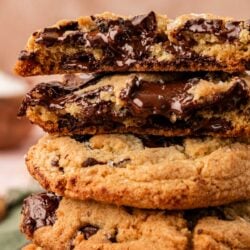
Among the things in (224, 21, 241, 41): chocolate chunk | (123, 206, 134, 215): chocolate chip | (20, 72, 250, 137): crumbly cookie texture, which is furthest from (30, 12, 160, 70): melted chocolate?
(123, 206, 134, 215): chocolate chip

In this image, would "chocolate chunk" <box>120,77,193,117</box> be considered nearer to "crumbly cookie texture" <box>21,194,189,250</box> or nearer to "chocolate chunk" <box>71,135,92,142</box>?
"chocolate chunk" <box>71,135,92,142</box>

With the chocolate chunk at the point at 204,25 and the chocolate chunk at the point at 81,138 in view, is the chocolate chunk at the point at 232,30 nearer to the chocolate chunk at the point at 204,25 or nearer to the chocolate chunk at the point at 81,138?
the chocolate chunk at the point at 204,25

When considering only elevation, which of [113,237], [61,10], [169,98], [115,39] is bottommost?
[113,237]

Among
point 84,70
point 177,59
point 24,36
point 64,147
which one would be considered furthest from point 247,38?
point 24,36

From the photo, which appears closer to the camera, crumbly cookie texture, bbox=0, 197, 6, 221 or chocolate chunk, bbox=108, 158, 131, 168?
chocolate chunk, bbox=108, 158, 131, 168

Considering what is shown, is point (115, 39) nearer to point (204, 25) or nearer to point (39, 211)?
point (204, 25)

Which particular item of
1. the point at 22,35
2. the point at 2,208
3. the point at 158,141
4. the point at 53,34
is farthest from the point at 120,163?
the point at 22,35

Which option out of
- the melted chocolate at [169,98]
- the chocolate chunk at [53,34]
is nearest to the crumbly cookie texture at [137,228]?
the melted chocolate at [169,98]
